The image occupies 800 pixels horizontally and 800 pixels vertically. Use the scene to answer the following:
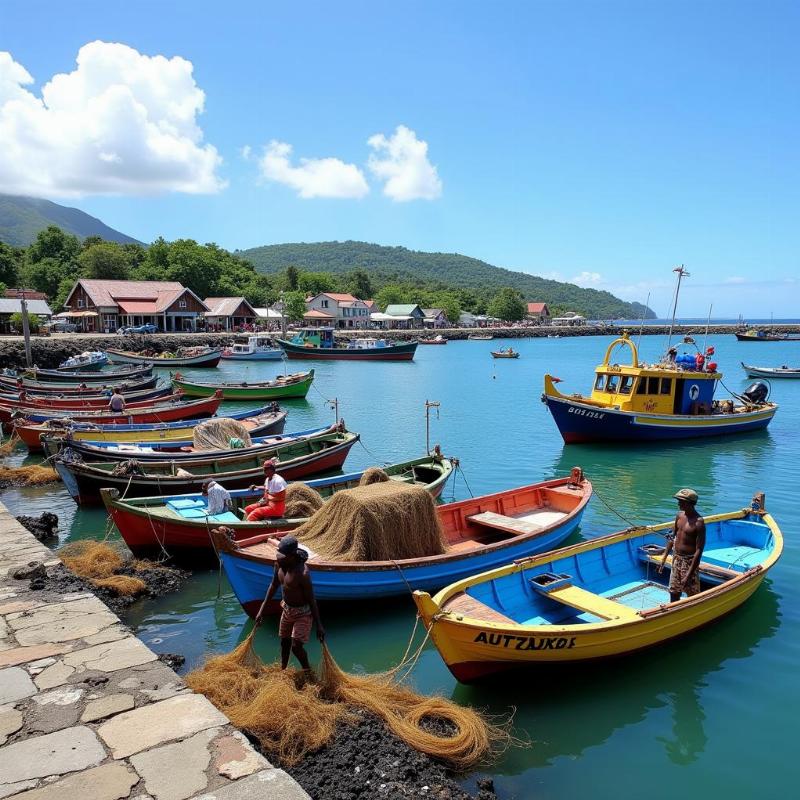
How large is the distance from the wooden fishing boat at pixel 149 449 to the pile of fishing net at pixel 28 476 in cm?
84

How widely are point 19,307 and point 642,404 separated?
6535cm

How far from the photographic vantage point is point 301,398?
130ft

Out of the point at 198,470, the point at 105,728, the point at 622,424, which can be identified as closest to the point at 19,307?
the point at 198,470

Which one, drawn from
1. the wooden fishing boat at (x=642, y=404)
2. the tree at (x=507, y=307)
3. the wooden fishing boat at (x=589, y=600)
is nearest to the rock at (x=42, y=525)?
the wooden fishing boat at (x=589, y=600)

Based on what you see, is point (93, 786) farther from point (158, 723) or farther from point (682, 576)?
point (682, 576)

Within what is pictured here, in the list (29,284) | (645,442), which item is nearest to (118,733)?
(645,442)

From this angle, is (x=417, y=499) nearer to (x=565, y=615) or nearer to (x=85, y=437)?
(x=565, y=615)

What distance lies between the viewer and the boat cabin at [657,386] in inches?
915

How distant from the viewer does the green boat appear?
35556mm

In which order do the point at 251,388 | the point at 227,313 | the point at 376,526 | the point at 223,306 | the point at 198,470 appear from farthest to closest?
1. the point at 223,306
2. the point at 227,313
3. the point at 251,388
4. the point at 198,470
5. the point at 376,526

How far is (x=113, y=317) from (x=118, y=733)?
77.7 metres

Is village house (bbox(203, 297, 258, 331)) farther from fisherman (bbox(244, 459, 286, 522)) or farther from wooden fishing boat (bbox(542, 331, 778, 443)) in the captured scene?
fisherman (bbox(244, 459, 286, 522))

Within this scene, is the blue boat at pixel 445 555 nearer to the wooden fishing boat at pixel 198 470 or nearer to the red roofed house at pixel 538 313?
the wooden fishing boat at pixel 198 470

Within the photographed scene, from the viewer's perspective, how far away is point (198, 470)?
16.8 m
